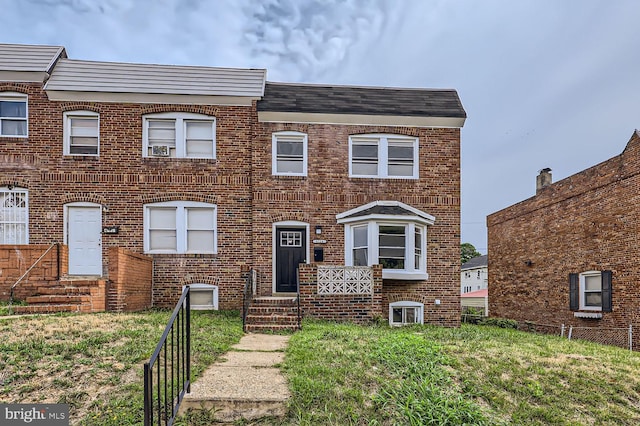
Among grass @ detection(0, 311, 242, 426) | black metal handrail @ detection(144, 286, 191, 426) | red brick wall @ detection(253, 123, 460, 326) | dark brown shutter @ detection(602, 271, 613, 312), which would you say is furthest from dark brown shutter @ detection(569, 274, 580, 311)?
black metal handrail @ detection(144, 286, 191, 426)

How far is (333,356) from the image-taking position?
230 inches

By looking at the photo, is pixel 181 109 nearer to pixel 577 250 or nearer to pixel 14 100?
pixel 14 100

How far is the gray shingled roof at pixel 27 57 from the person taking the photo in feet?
39.2

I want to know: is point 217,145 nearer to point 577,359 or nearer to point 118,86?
point 118,86

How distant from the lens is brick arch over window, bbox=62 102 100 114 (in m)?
12.1

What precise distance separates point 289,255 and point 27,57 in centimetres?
998

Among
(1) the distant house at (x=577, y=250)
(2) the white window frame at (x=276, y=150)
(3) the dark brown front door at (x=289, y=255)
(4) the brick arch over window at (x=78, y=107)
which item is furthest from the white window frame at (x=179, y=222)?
(1) the distant house at (x=577, y=250)

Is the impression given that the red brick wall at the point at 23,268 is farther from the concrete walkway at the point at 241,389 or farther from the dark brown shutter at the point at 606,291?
the dark brown shutter at the point at 606,291

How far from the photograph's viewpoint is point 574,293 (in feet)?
44.9

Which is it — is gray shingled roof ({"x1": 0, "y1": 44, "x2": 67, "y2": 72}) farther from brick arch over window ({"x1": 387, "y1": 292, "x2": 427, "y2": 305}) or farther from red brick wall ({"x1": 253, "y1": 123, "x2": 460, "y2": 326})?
brick arch over window ({"x1": 387, "y1": 292, "x2": 427, "y2": 305})

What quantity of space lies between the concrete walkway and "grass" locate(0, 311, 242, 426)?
341 mm

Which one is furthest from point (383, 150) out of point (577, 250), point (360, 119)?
point (577, 250)

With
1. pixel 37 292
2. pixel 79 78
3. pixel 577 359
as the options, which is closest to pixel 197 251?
pixel 37 292

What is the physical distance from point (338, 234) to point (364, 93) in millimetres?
4854
